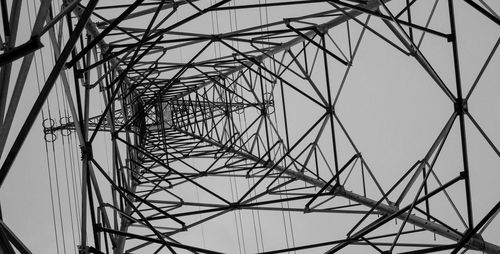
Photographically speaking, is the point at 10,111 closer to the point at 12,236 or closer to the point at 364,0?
the point at 12,236

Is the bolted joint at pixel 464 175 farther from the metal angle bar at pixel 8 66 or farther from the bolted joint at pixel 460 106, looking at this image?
the metal angle bar at pixel 8 66

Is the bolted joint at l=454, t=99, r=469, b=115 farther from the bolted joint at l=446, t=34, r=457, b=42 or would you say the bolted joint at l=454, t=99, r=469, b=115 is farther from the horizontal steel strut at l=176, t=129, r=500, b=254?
the horizontal steel strut at l=176, t=129, r=500, b=254

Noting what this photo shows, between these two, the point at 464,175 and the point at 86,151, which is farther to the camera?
the point at 86,151

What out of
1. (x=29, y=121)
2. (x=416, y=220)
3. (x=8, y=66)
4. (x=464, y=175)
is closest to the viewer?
(x=29, y=121)

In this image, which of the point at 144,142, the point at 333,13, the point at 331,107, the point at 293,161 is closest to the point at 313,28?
the point at 333,13

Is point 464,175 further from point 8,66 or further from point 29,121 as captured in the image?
point 8,66

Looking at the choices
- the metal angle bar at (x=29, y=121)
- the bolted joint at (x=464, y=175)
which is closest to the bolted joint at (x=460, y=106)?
the bolted joint at (x=464, y=175)

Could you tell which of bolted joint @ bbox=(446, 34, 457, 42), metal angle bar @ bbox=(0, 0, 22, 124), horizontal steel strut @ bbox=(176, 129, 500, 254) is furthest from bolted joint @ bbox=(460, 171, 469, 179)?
metal angle bar @ bbox=(0, 0, 22, 124)

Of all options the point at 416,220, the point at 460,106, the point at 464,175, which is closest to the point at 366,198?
the point at 416,220

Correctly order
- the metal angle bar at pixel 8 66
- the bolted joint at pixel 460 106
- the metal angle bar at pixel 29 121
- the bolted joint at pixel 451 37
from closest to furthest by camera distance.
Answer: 1. the metal angle bar at pixel 29 121
2. the metal angle bar at pixel 8 66
3. the bolted joint at pixel 460 106
4. the bolted joint at pixel 451 37

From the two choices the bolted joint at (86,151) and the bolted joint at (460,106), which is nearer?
the bolted joint at (460,106)

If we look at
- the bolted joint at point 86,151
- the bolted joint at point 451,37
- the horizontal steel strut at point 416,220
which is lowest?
the horizontal steel strut at point 416,220

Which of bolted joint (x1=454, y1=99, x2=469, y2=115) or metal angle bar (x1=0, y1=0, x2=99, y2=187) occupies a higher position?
bolted joint (x1=454, y1=99, x2=469, y2=115)

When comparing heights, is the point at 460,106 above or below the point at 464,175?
above
